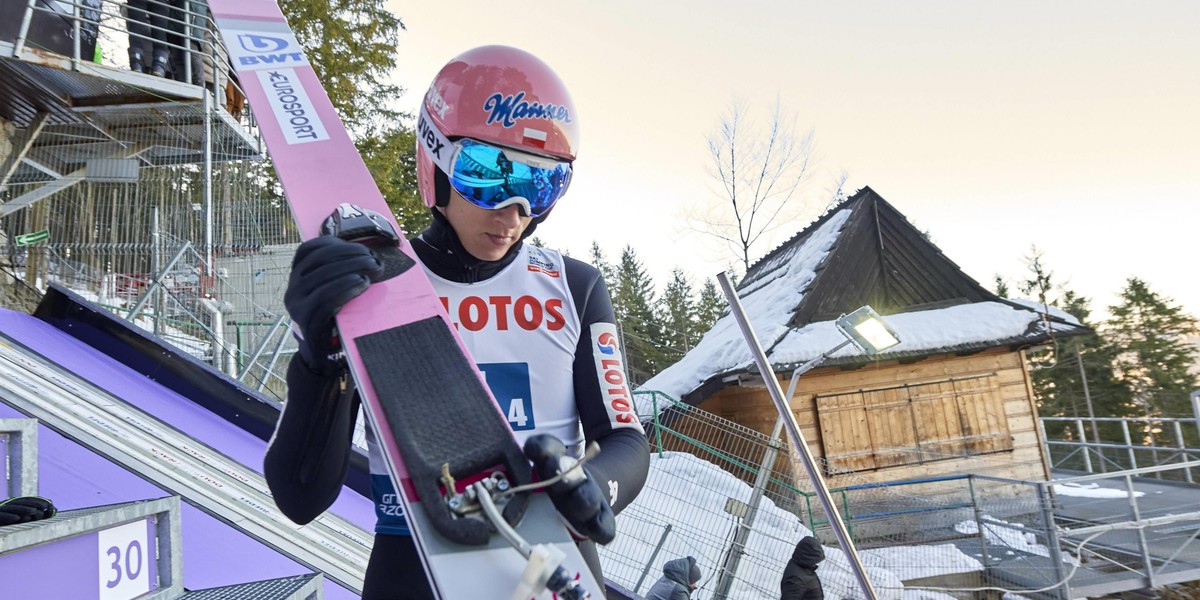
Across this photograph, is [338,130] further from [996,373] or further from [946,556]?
[996,373]

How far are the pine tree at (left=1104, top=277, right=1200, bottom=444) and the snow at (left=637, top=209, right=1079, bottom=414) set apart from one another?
101ft

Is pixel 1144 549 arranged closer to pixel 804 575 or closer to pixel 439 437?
pixel 804 575

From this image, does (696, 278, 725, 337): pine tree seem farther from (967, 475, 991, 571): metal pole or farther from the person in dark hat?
the person in dark hat

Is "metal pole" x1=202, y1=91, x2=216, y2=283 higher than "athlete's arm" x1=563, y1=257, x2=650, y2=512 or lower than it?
higher

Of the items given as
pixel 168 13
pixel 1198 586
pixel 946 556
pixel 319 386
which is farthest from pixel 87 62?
pixel 1198 586

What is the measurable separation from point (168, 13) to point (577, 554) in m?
11.5

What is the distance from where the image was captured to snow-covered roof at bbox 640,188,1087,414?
42.6ft

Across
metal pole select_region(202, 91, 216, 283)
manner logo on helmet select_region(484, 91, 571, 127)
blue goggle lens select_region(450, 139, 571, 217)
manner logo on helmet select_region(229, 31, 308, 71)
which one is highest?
metal pole select_region(202, 91, 216, 283)

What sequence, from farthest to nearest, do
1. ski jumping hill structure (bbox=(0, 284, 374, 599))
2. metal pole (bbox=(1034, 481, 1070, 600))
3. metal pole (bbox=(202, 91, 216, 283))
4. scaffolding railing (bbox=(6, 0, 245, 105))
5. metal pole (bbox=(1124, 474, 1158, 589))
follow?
metal pole (bbox=(1124, 474, 1158, 589)), scaffolding railing (bbox=(6, 0, 245, 105)), metal pole (bbox=(1034, 481, 1070, 600)), metal pole (bbox=(202, 91, 216, 283)), ski jumping hill structure (bbox=(0, 284, 374, 599))

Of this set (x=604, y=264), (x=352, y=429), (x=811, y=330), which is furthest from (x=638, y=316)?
(x=352, y=429)

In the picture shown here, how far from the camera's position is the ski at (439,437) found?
3.40 feet

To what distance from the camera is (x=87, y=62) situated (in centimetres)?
858

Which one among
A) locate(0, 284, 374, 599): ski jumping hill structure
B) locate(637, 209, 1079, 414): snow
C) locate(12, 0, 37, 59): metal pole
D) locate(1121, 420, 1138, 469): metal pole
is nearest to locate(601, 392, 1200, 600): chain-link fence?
locate(637, 209, 1079, 414): snow

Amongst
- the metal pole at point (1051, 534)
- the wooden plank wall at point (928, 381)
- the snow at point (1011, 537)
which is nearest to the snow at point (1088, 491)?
the wooden plank wall at point (928, 381)
